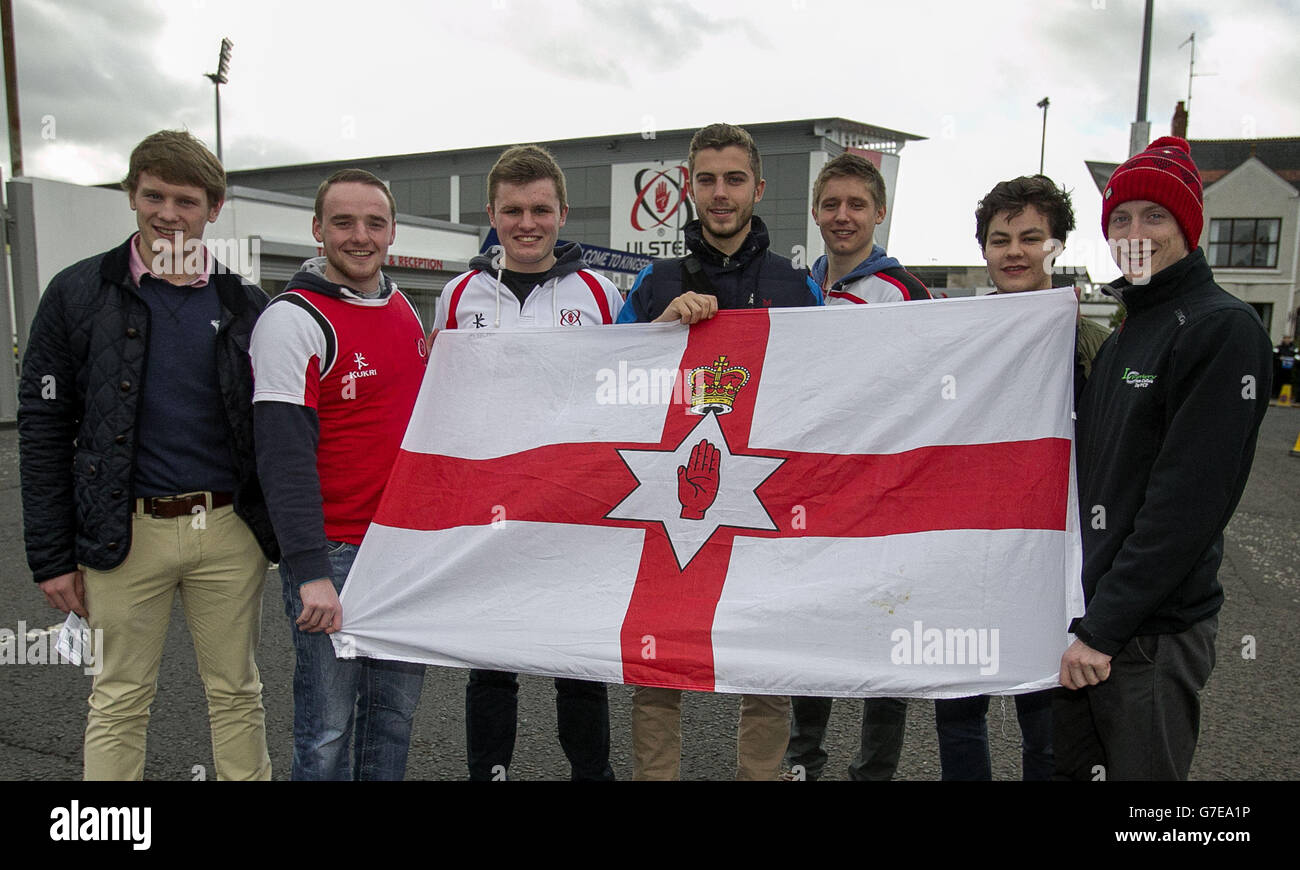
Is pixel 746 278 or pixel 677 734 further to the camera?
pixel 746 278

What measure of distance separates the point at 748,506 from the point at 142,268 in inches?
76.9

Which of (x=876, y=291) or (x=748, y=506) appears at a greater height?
(x=876, y=291)

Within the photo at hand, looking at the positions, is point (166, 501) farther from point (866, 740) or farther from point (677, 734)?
point (866, 740)

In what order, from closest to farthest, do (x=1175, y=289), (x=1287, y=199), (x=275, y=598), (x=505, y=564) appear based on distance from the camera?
(x=1175, y=289), (x=505, y=564), (x=275, y=598), (x=1287, y=199)

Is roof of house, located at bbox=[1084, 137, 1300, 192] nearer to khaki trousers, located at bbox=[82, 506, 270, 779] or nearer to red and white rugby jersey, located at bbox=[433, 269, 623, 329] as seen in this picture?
red and white rugby jersey, located at bbox=[433, 269, 623, 329]

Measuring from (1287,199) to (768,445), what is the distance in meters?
43.4

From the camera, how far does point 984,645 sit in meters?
2.41

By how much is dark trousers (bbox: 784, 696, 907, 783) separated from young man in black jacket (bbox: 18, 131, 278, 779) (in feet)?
6.49

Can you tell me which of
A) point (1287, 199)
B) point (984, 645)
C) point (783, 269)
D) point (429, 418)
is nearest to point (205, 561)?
point (429, 418)

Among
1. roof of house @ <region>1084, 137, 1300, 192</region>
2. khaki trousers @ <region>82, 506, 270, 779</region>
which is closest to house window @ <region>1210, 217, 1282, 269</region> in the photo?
roof of house @ <region>1084, 137, 1300, 192</region>

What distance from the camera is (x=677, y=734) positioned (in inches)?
110

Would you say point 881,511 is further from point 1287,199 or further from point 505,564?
point 1287,199

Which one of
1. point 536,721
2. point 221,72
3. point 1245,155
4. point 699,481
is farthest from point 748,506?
point 1245,155

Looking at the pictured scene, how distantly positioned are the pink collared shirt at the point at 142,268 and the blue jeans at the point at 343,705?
0.88 meters
